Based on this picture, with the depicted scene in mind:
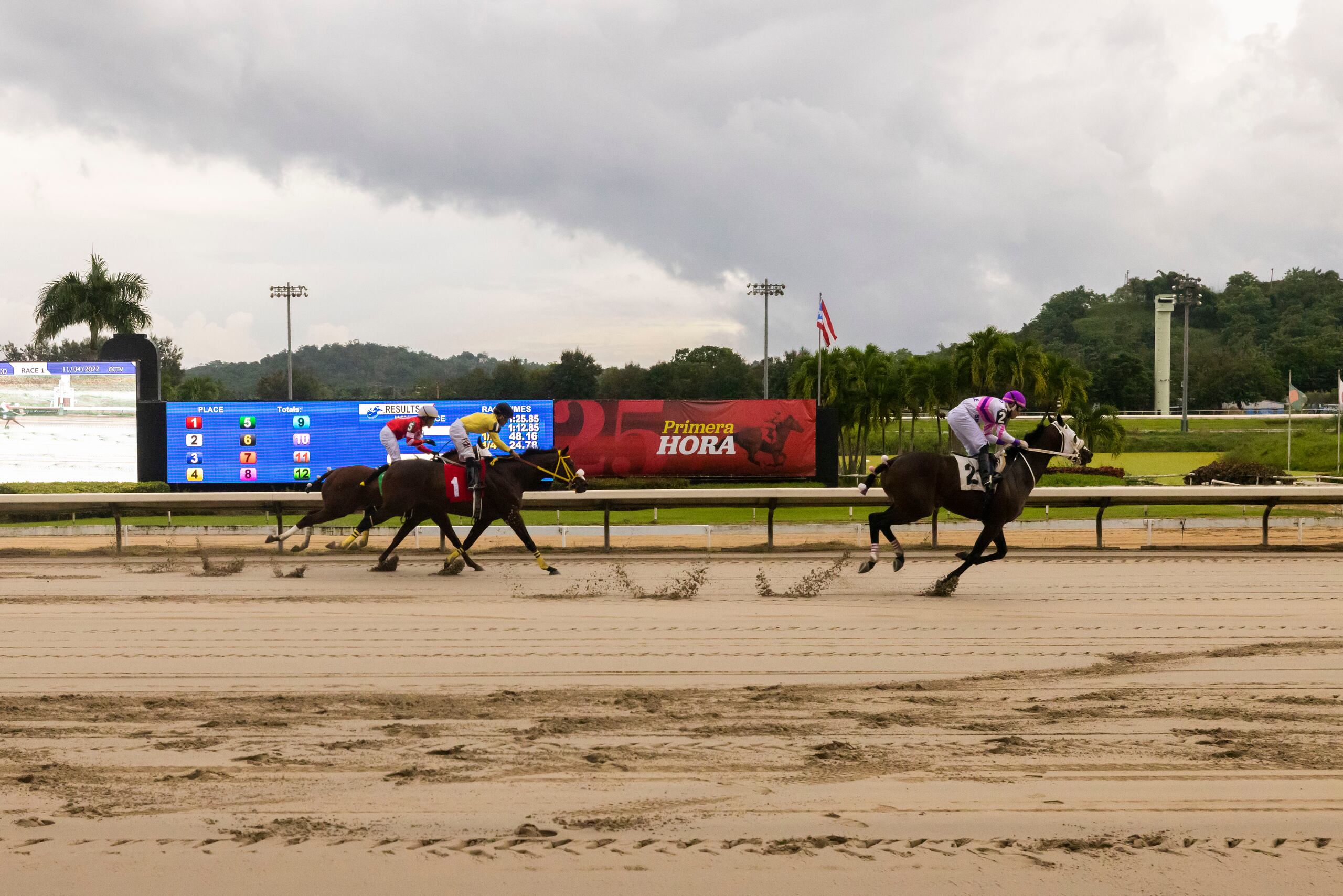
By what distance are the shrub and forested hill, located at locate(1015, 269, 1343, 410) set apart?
2399 cm

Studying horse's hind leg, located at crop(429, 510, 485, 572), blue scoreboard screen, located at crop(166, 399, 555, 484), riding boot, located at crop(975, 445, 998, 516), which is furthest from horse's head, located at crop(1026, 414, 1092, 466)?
blue scoreboard screen, located at crop(166, 399, 555, 484)

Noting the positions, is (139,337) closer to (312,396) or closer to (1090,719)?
(1090,719)

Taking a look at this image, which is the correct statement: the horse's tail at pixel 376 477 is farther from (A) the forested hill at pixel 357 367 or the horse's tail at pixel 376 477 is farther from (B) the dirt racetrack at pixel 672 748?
(A) the forested hill at pixel 357 367

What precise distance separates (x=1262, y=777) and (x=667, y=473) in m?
24.9

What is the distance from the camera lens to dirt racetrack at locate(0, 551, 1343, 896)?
3861mm

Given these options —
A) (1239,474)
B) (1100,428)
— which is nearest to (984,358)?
(1100,428)

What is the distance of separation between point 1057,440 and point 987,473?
115 cm

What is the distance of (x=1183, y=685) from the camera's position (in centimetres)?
654

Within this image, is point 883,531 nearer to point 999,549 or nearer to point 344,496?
point 999,549

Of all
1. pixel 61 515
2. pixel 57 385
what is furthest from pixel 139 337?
pixel 61 515

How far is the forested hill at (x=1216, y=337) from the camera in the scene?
3597 inches

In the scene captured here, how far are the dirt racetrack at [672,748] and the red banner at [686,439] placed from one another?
19465mm

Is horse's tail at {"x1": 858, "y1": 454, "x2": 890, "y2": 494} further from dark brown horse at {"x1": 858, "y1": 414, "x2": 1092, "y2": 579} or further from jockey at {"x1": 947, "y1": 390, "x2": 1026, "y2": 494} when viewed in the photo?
jockey at {"x1": 947, "y1": 390, "x2": 1026, "y2": 494}

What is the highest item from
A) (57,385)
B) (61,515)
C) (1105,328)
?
(1105,328)
